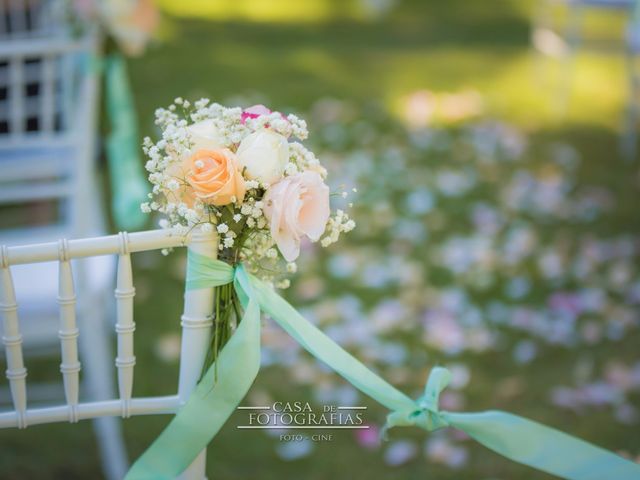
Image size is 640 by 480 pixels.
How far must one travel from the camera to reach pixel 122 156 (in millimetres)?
2307

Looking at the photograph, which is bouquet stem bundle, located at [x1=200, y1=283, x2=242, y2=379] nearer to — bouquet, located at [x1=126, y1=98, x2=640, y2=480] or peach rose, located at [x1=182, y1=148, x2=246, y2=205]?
bouquet, located at [x1=126, y1=98, x2=640, y2=480]

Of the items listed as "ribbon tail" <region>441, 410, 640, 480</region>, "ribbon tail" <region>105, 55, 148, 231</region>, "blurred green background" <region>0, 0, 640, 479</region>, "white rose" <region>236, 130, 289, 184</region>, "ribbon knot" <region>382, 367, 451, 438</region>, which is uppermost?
"white rose" <region>236, 130, 289, 184</region>

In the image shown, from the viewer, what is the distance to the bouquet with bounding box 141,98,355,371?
1.05 metres

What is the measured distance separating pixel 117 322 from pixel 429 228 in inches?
94.5

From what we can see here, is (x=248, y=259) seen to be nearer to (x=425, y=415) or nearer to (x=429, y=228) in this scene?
(x=425, y=415)

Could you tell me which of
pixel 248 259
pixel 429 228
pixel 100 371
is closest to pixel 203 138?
pixel 248 259

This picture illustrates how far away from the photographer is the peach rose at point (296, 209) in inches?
41.1

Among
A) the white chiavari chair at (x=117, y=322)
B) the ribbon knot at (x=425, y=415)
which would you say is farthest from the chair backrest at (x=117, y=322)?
the ribbon knot at (x=425, y=415)

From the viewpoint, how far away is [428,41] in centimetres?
606

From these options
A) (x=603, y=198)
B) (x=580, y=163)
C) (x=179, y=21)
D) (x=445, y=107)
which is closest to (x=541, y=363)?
(x=603, y=198)

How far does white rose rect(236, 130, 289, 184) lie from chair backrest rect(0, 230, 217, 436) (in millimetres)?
111

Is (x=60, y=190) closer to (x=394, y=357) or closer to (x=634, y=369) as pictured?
(x=394, y=357)

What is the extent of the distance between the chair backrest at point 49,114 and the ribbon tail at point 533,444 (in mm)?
1154

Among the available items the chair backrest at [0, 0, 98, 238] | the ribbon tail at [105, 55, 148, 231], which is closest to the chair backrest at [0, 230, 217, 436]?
the ribbon tail at [105, 55, 148, 231]
